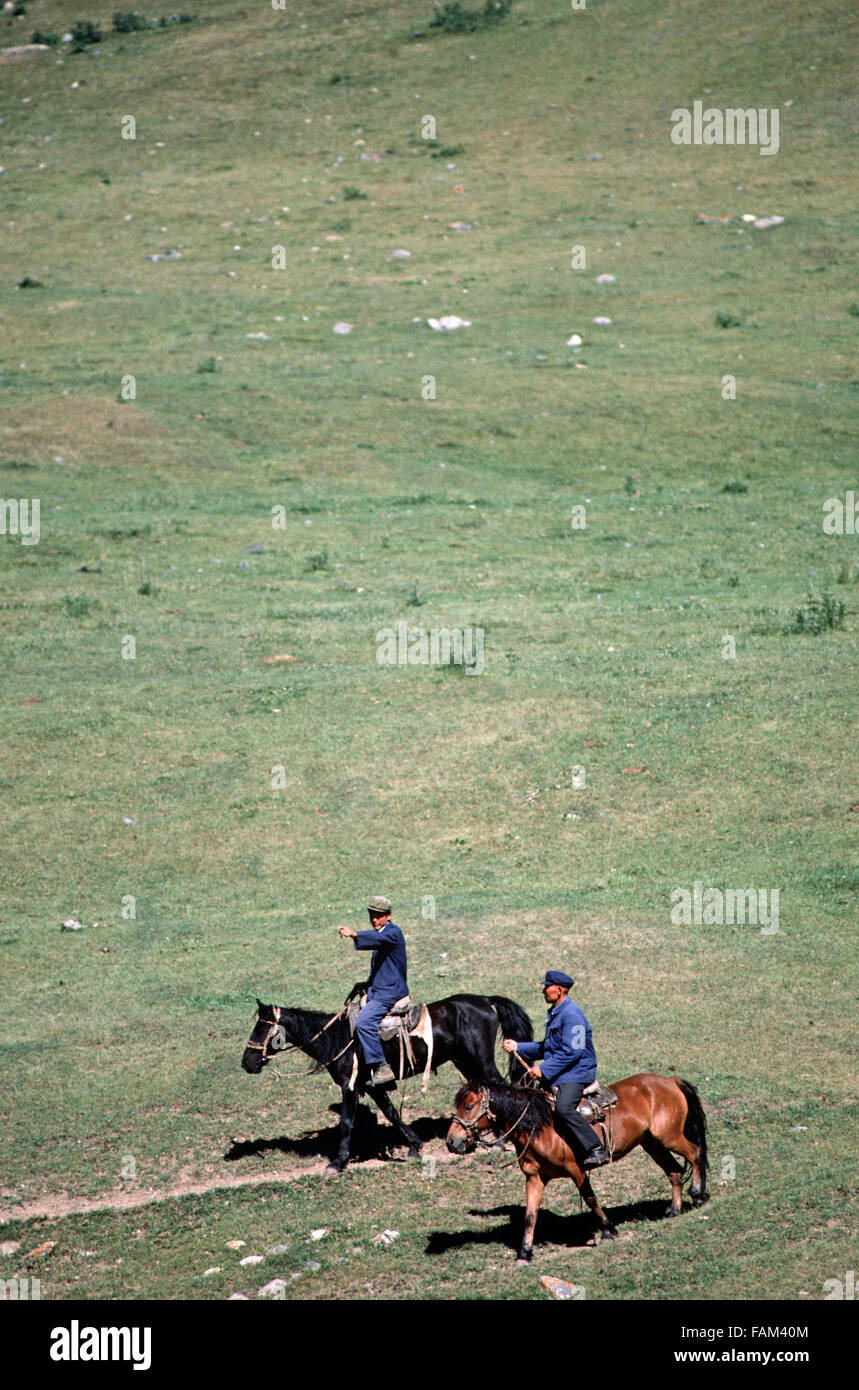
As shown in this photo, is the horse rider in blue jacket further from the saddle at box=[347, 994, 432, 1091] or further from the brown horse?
the brown horse

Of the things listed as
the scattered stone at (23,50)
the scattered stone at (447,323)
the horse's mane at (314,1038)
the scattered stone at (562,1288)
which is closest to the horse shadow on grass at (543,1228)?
the scattered stone at (562,1288)

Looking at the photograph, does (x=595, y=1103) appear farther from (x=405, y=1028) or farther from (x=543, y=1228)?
(x=405, y=1028)

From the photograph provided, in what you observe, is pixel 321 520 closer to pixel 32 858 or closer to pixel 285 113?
pixel 32 858

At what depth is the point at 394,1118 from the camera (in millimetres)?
12008

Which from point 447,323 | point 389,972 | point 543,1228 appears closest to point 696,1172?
point 543,1228

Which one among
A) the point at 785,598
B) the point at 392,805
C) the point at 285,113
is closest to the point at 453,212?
the point at 285,113

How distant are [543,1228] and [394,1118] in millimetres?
1797

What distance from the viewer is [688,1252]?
9.85m

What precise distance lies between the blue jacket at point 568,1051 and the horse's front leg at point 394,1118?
2.11m

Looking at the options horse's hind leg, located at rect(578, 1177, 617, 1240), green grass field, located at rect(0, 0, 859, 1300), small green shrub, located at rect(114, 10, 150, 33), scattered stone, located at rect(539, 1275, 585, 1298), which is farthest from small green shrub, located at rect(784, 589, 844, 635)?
small green shrub, located at rect(114, 10, 150, 33)

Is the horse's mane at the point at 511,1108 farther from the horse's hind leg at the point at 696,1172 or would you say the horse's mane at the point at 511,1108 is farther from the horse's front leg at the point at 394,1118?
the horse's front leg at the point at 394,1118

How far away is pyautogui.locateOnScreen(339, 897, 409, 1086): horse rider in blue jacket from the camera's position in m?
11.7
